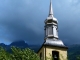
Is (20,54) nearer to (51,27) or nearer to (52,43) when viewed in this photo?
(52,43)

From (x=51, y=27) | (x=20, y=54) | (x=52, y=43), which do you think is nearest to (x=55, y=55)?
(x=52, y=43)

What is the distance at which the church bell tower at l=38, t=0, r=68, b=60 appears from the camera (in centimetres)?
4069

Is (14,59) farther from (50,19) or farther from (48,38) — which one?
(50,19)

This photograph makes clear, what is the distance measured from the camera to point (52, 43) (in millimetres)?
41125

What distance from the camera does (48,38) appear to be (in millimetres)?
42469

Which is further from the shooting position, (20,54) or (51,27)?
(51,27)

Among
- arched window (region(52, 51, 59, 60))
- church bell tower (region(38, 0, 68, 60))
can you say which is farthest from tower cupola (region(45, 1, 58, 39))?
arched window (region(52, 51, 59, 60))

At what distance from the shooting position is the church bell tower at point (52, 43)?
4069 centimetres

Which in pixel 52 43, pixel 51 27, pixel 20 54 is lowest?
pixel 20 54

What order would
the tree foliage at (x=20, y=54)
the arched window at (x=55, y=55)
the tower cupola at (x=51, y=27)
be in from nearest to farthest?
the tree foliage at (x=20, y=54)
the arched window at (x=55, y=55)
the tower cupola at (x=51, y=27)

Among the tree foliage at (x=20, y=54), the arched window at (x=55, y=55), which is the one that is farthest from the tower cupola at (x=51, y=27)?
the tree foliage at (x=20, y=54)

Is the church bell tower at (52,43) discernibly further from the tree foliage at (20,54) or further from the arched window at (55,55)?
the tree foliage at (20,54)

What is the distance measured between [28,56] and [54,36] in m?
16.5

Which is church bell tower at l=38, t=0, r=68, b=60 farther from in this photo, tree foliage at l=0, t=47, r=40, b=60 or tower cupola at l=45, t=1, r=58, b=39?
tree foliage at l=0, t=47, r=40, b=60
